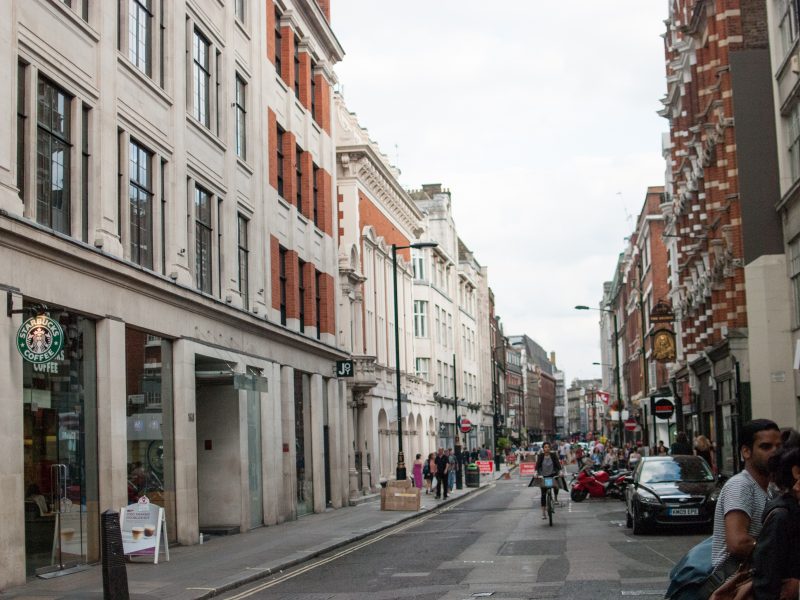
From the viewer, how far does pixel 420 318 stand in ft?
238

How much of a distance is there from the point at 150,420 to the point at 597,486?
18855 millimetres

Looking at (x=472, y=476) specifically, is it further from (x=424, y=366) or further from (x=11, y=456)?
(x=11, y=456)

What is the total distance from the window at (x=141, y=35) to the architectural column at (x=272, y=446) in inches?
385

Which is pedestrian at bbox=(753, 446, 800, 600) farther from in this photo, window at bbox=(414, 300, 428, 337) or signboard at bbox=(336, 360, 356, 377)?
window at bbox=(414, 300, 428, 337)

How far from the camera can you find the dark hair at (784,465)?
210 inches

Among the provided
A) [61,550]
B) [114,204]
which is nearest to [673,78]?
[114,204]

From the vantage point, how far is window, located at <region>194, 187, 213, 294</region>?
25016mm

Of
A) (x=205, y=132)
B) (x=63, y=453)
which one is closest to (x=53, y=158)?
(x=63, y=453)

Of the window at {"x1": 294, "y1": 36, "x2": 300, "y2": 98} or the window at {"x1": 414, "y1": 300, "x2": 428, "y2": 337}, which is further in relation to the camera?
the window at {"x1": 414, "y1": 300, "x2": 428, "y2": 337}

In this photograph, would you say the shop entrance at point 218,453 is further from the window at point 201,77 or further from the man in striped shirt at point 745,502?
the man in striped shirt at point 745,502

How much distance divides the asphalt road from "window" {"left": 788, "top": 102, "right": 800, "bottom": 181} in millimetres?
10422

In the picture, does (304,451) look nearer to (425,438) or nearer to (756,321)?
(756,321)

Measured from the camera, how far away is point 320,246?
37656 mm

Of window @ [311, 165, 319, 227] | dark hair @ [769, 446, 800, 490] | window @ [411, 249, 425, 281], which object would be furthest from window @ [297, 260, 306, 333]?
window @ [411, 249, 425, 281]
